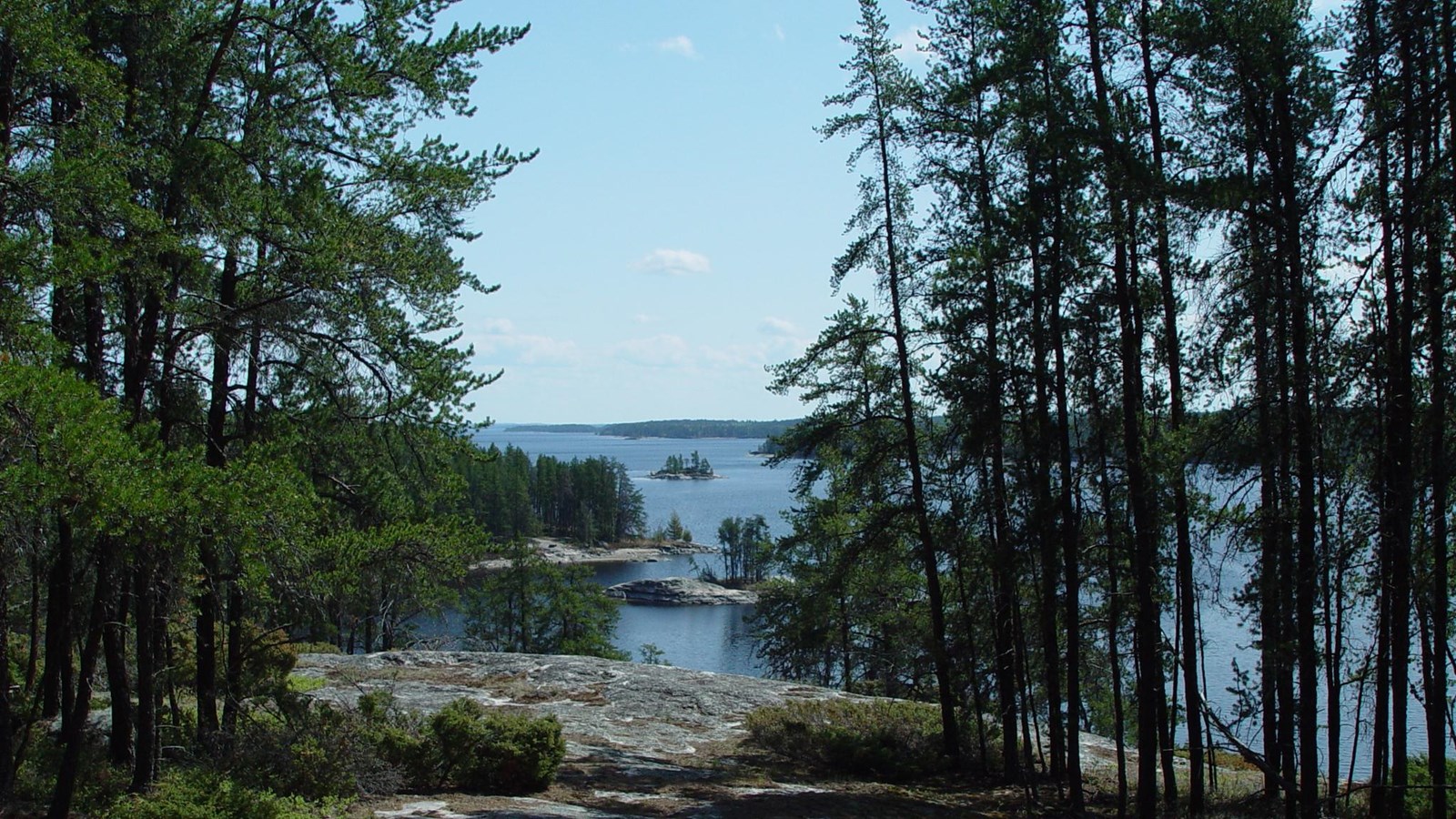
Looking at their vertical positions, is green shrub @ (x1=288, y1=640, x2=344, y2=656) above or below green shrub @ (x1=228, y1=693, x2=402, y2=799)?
below


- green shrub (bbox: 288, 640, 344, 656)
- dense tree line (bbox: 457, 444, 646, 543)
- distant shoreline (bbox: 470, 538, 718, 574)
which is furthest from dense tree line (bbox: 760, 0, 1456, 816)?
dense tree line (bbox: 457, 444, 646, 543)

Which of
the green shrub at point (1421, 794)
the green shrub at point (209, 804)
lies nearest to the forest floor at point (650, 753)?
the green shrub at point (209, 804)

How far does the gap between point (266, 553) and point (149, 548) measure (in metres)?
1.01

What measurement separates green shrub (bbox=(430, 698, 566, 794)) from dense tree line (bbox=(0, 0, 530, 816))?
1.42 metres

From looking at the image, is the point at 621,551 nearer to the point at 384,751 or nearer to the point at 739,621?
the point at 739,621

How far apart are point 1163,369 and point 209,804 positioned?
9.65 m

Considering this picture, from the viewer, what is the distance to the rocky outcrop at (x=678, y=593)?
71688 millimetres

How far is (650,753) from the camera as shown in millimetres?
12891

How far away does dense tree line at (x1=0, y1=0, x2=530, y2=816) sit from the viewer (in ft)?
21.3

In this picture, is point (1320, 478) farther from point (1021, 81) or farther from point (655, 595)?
point (655, 595)

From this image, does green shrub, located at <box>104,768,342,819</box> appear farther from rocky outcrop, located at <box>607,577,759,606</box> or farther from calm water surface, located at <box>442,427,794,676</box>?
rocky outcrop, located at <box>607,577,759,606</box>

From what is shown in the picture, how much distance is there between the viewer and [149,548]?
637cm

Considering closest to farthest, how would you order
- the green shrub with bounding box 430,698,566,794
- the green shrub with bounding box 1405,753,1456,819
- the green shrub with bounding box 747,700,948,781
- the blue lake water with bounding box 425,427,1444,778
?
the green shrub with bounding box 430,698,566,794 → the green shrub with bounding box 1405,753,1456,819 → the green shrub with bounding box 747,700,948,781 → the blue lake water with bounding box 425,427,1444,778

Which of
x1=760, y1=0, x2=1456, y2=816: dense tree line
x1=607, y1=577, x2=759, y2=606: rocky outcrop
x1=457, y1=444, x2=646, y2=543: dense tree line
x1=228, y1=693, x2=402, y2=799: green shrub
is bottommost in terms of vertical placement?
x1=607, y1=577, x2=759, y2=606: rocky outcrop
